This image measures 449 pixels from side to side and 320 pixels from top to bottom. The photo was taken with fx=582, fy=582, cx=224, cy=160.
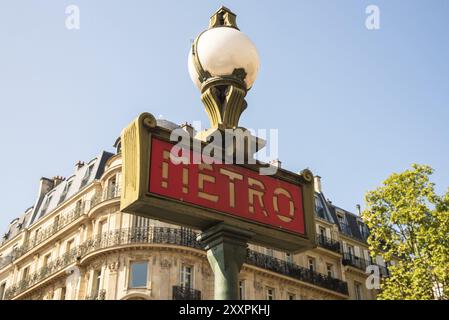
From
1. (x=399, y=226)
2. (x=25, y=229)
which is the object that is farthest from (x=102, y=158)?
(x=399, y=226)

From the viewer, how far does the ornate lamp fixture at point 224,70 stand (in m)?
3.97

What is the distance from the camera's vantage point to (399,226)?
21.4 m

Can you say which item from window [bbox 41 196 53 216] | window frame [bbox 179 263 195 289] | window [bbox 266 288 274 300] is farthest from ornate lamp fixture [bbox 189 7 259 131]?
window [bbox 41 196 53 216]

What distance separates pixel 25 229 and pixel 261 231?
31773 mm

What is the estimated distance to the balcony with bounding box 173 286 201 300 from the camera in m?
24.2

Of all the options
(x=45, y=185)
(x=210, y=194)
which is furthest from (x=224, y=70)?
(x=45, y=185)

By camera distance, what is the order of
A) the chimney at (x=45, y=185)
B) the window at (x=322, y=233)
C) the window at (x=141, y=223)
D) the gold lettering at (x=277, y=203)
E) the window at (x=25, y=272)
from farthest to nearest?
1. the chimney at (x=45, y=185)
2. the window at (x=322, y=233)
3. the window at (x=25, y=272)
4. the window at (x=141, y=223)
5. the gold lettering at (x=277, y=203)

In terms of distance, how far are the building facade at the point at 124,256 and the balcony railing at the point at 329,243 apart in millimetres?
80

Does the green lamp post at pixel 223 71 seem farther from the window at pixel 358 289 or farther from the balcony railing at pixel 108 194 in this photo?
the window at pixel 358 289

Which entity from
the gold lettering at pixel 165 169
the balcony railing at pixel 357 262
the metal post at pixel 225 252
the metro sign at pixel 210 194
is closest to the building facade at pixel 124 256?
the balcony railing at pixel 357 262

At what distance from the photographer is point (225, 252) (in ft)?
11.5

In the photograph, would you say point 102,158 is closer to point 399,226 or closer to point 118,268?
point 118,268

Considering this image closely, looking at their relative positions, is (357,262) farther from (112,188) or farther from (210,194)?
(210,194)

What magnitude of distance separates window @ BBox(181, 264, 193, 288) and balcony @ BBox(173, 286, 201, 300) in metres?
0.23
